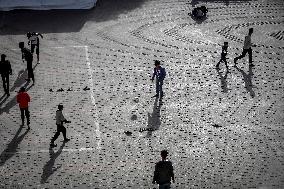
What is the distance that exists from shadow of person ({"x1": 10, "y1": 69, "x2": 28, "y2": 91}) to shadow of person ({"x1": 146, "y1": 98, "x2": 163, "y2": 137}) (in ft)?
19.7

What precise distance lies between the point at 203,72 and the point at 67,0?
11.2 meters

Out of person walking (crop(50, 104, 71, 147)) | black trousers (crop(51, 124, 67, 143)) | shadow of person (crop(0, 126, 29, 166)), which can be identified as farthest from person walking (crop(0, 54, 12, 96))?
black trousers (crop(51, 124, 67, 143))

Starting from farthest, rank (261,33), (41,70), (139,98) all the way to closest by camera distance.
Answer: (261,33)
(41,70)
(139,98)

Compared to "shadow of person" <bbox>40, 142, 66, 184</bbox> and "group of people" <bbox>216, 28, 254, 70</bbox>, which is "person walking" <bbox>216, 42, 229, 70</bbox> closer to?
"group of people" <bbox>216, 28, 254, 70</bbox>

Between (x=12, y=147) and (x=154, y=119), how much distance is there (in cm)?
539

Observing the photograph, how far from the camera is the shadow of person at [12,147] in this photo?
56.3 ft

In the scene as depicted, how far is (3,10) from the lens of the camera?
31.1 m

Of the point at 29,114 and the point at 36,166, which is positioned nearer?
the point at 36,166

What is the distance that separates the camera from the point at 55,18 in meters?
30.5

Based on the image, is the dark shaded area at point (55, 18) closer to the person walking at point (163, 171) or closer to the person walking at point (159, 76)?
the person walking at point (159, 76)

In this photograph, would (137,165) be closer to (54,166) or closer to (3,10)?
(54,166)

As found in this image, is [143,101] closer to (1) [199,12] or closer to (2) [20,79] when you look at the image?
(2) [20,79]

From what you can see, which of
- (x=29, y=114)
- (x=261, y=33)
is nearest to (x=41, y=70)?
(x=29, y=114)

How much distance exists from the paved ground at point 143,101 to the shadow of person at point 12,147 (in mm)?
58
